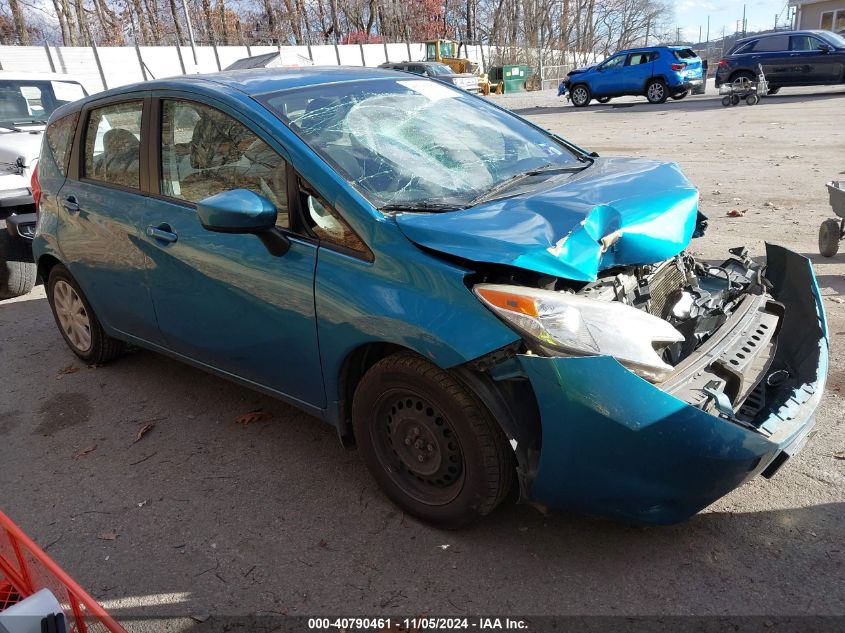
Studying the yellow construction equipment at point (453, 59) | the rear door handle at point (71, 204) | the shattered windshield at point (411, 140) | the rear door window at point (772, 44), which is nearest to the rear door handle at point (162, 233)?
the shattered windshield at point (411, 140)

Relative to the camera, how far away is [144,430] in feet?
13.0

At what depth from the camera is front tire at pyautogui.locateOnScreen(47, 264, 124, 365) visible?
15.2 feet

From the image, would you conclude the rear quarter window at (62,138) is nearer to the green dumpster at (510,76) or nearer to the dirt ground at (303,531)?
the dirt ground at (303,531)

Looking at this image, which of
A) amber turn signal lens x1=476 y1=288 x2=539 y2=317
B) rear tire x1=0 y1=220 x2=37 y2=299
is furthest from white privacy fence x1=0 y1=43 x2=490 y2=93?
amber turn signal lens x1=476 y1=288 x2=539 y2=317

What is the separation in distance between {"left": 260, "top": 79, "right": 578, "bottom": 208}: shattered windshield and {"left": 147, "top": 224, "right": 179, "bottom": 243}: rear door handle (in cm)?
81

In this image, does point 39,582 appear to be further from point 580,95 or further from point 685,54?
point 580,95

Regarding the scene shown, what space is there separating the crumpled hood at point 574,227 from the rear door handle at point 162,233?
1.38 m

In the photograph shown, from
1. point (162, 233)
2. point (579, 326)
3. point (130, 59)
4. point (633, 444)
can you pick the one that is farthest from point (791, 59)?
point (130, 59)

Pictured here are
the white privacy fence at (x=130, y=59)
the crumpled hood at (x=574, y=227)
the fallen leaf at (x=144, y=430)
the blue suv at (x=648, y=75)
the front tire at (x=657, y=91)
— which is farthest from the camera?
the white privacy fence at (x=130, y=59)

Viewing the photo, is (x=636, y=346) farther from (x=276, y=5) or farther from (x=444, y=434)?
(x=276, y=5)

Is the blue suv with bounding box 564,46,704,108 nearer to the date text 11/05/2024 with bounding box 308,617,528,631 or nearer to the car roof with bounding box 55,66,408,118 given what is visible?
the car roof with bounding box 55,66,408,118

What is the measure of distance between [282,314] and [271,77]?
137 centimetres

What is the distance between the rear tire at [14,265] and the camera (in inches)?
259

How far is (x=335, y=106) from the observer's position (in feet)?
11.1
